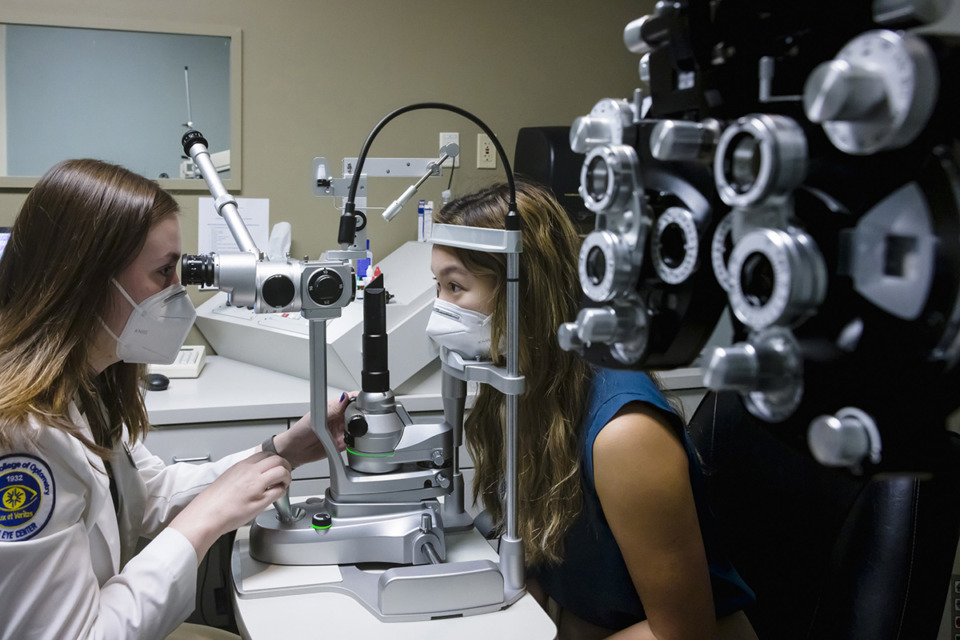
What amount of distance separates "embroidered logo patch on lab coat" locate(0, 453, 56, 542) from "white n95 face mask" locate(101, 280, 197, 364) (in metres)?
0.25

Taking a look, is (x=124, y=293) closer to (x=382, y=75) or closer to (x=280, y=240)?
(x=280, y=240)

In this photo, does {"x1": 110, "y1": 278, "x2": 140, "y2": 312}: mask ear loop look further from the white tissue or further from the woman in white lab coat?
the white tissue

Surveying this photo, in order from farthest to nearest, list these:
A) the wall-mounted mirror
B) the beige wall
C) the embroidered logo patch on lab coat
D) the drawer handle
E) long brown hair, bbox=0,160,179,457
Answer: the beige wall
the wall-mounted mirror
the drawer handle
long brown hair, bbox=0,160,179,457
the embroidered logo patch on lab coat

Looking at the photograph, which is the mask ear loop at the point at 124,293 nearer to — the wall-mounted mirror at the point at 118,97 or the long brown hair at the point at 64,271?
the long brown hair at the point at 64,271

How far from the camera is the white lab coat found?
2.88 ft

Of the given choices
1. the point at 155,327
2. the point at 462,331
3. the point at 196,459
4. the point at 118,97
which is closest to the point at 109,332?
the point at 155,327

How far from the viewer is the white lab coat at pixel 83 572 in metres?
0.88

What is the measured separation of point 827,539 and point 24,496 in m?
1.01

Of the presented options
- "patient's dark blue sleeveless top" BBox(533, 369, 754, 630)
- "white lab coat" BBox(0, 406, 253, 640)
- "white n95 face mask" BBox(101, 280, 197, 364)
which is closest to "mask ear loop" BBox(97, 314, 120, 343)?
"white n95 face mask" BBox(101, 280, 197, 364)

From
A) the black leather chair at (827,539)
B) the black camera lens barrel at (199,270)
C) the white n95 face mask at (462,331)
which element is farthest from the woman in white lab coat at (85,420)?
the black leather chair at (827,539)

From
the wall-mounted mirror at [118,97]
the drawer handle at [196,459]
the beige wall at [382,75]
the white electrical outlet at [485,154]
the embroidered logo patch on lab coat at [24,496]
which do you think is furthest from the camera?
the white electrical outlet at [485,154]

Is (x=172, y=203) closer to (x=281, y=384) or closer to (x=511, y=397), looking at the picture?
(x=511, y=397)

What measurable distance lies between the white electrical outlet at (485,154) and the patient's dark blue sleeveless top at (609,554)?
1.77 m

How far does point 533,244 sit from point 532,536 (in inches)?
17.1
